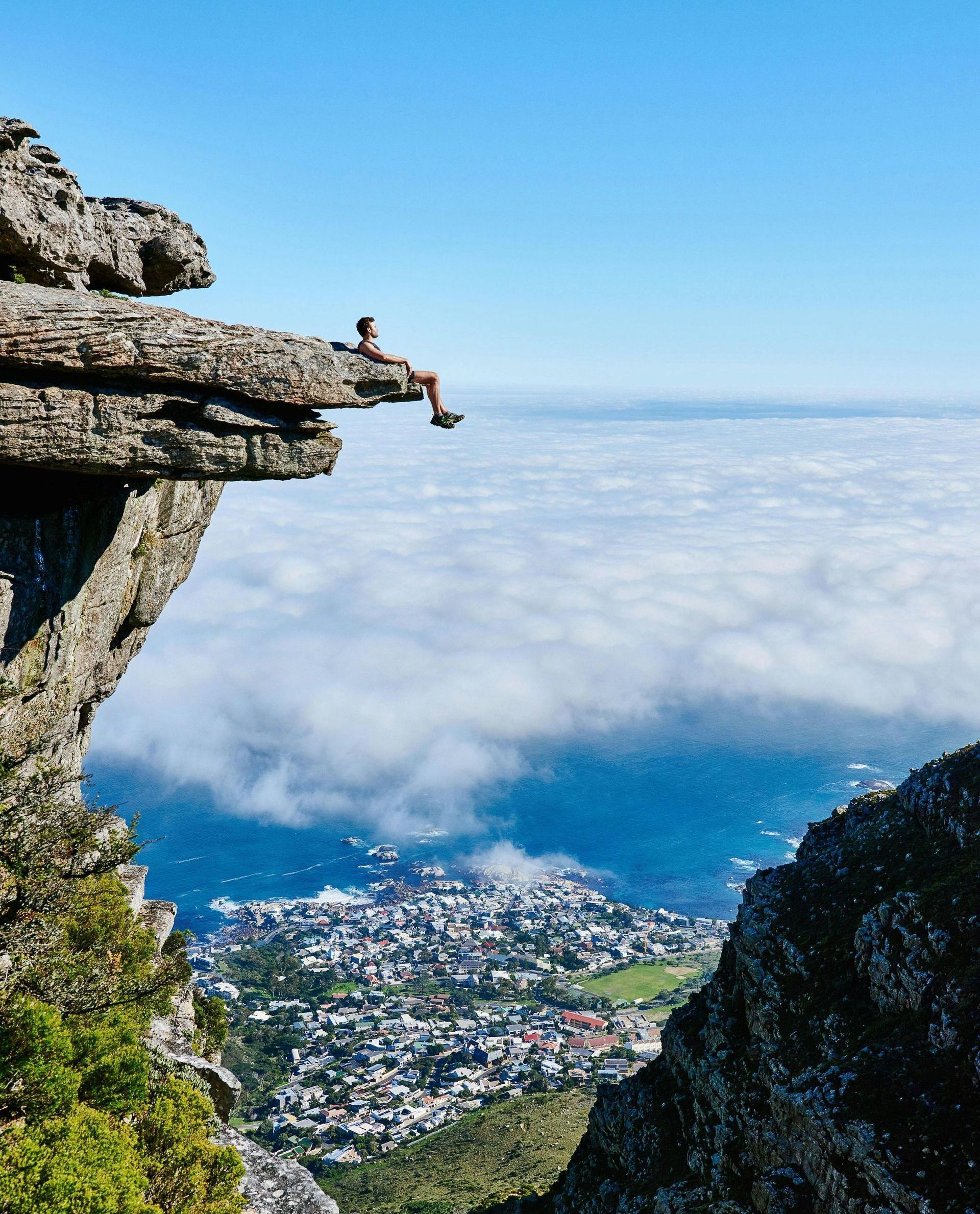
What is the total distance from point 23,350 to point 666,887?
653 ft

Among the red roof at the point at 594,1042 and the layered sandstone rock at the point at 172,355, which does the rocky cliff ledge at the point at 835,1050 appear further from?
the red roof at the point at 594,1042

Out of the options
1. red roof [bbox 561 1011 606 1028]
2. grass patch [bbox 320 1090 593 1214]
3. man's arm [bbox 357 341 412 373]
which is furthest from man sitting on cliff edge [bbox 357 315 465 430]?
red roof [bbox 561 1011 606 1028]

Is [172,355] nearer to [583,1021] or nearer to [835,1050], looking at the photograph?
[835,1050]

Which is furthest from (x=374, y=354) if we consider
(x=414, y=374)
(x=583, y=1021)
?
(x=583, y=1021)

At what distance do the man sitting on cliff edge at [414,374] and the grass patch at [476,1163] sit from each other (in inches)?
1840

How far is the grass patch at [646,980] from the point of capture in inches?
5271

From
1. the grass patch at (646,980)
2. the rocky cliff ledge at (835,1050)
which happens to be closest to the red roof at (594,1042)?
the grass patch at (646,980)

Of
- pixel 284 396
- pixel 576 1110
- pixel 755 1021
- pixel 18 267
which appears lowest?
pixel 576 1110

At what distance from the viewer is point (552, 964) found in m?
147

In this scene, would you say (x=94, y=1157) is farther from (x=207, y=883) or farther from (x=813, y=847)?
(x=207, y=883)

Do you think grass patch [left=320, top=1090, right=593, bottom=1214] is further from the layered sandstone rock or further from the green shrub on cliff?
the layered sandstone rock

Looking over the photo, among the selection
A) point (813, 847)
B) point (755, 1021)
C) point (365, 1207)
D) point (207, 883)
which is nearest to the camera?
point (755, 1021)

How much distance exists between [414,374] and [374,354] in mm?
1797

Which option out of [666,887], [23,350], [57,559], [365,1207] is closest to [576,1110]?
[365,1207]
